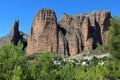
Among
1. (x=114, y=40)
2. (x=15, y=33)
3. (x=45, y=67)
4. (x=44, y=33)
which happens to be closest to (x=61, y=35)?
(x=44, y=33)

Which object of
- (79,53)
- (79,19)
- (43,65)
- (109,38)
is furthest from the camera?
(79,19)

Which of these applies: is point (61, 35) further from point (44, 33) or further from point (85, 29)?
point (85, 29)

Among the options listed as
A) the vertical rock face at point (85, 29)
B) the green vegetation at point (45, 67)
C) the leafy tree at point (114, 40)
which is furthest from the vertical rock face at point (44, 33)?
the leafy tree at point (114, 40)

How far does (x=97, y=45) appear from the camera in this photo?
179m

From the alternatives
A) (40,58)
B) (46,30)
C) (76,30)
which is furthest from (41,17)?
(40,58)

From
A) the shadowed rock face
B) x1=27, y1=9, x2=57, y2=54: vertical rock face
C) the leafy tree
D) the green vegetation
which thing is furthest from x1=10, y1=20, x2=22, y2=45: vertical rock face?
the leafy tree

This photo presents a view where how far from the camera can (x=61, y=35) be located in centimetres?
17912

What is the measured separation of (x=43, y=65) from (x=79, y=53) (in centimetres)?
12428

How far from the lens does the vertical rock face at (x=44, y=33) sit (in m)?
177

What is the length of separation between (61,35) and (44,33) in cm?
799

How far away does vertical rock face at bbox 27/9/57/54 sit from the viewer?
6978 inches

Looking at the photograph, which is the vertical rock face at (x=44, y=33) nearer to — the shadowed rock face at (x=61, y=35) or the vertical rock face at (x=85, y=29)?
the shadowed rock face at (x=61, y=35)

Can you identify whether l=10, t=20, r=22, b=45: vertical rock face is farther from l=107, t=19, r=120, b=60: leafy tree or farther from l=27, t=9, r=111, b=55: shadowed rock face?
l=107, t=19, r=120, b=60: leafy tree

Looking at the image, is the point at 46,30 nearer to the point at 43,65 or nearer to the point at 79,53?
the point at 79,53
